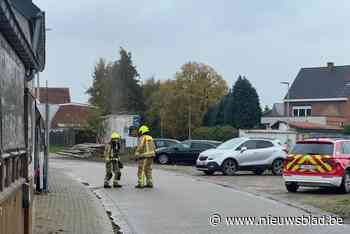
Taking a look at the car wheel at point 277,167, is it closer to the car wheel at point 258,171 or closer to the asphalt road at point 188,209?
the car wheel at point 258,171

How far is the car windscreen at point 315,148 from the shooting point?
1955 centimetres

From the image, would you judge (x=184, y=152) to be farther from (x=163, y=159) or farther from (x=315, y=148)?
(x=315, y=148)

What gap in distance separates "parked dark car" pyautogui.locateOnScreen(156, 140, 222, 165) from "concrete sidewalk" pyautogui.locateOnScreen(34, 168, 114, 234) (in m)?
19.0

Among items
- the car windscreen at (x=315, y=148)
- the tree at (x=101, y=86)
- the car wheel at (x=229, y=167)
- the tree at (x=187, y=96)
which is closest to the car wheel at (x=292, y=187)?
the car windscreen at (x=315, y=148)

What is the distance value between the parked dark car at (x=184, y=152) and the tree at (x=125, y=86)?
56.7m

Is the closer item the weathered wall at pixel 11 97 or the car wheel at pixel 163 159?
the weathered wall at pixel 11 97

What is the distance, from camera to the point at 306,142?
20047 mm

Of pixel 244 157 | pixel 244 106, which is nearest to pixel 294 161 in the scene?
pixel 244 157

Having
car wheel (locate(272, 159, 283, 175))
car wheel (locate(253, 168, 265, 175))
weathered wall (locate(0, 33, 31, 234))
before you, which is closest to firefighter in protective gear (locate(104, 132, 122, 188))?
car wheel (locate(253, 168, 265, 175))

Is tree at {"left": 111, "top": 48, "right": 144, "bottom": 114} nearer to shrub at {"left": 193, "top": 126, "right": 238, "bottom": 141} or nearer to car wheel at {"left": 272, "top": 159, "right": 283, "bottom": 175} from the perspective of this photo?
shrub at {"left": 193, "top": 126, "right": 238, "bottom": 141}

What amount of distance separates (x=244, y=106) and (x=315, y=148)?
5811cm

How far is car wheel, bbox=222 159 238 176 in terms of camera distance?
29.6 m

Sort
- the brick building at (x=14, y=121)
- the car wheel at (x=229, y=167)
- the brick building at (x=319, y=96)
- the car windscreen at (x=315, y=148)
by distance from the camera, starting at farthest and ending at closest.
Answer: the brick building at (x=319, y=96) < the car wheel at (x=229, y=167) < the car windscreen at (x=315, y=148) < the brick building at (x=14, y=121)

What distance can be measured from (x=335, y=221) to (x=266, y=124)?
6550cm
